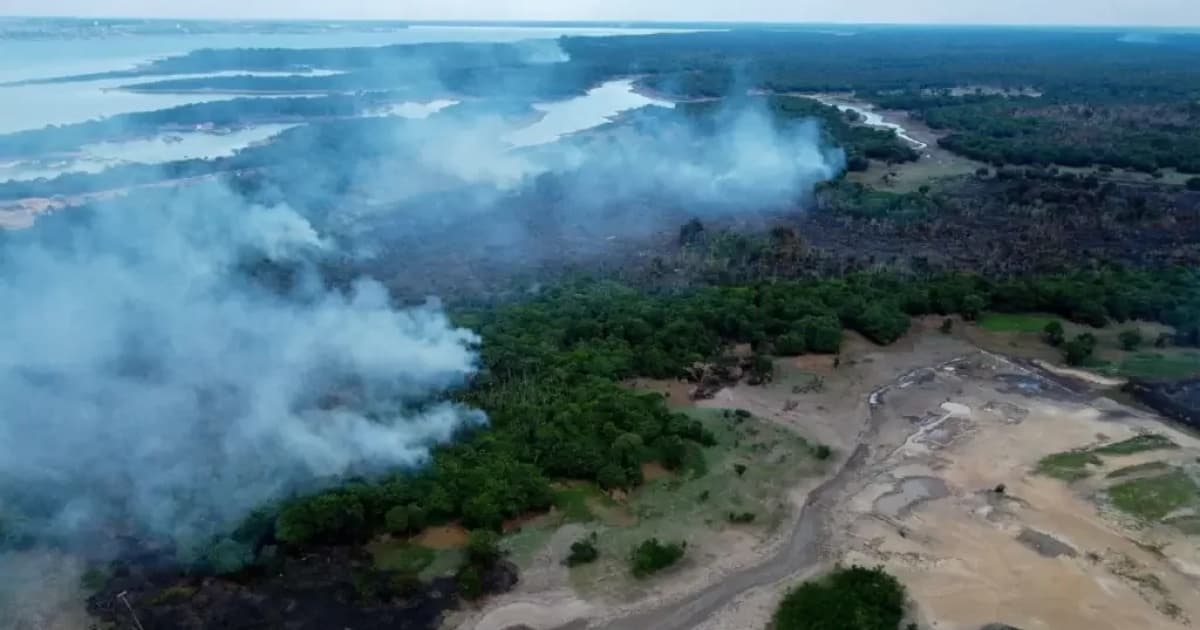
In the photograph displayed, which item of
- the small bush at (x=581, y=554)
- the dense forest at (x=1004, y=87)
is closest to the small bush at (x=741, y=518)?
the small bush at (x=581, y=554)

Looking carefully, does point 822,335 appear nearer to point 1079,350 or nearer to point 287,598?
point 1079,350

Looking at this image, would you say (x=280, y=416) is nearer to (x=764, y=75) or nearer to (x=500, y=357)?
(x=500, y=357)

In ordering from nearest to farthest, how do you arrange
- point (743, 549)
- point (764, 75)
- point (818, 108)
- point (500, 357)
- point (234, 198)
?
point (743, 549) → point (500, 357) → point (234, 198) → point (818, 108) → point (764, 75)

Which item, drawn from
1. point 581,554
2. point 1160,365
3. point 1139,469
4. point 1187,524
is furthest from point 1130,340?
point 581,554

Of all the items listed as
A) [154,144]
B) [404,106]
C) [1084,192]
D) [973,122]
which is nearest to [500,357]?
[1084,192]

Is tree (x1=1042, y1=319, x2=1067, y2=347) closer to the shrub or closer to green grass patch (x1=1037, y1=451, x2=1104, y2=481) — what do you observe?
green grass patch (x1=1037, y1=451, x2=1104, y2=481)

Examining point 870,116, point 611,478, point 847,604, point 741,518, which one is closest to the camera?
point 847,604

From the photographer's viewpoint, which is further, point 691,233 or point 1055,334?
point 691,233

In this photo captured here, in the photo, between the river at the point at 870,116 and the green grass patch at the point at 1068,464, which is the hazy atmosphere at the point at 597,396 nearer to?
the green grass patch at the point at 1068,464
